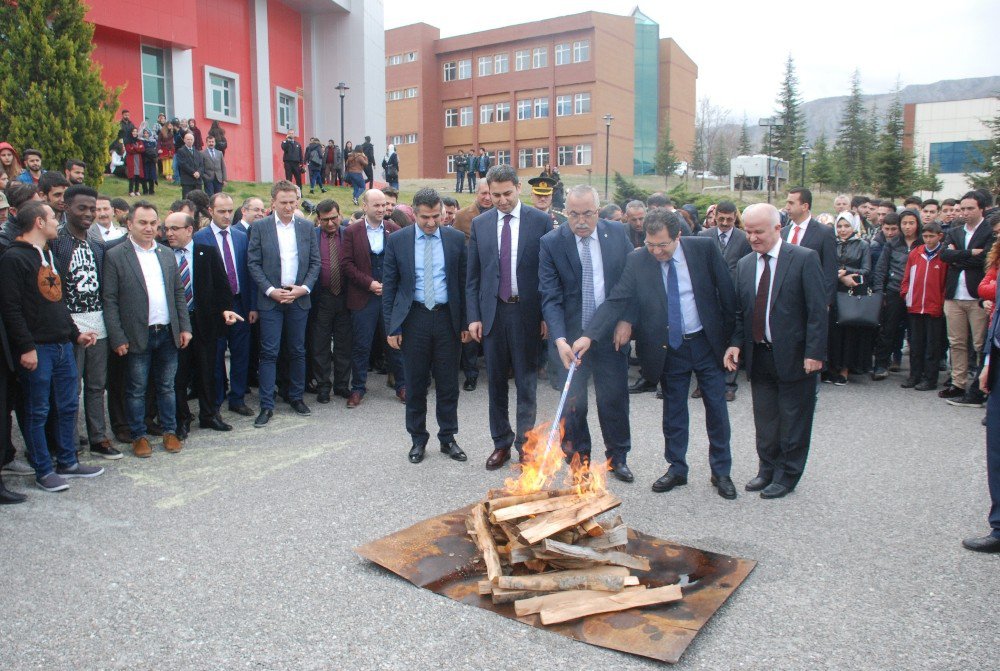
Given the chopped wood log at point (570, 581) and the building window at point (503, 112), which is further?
the building window at point (503, 112)

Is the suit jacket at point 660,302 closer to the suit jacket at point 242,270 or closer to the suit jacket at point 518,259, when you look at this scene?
the suit jacket at point 518,259

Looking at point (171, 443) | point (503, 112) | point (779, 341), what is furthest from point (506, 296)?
point (503, 112)

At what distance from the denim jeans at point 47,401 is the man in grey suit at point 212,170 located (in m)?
14.0

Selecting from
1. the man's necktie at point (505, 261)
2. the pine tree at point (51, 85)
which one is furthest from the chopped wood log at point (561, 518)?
the pine tree at point (51, 85)

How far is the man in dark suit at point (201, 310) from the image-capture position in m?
7.16

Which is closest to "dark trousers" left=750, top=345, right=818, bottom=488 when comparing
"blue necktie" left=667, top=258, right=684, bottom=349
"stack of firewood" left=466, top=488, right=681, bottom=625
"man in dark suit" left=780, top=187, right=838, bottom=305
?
"blue necktie" left=667, top=258, right=684, bottom=349

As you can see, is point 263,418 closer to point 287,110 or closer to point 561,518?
point 561,518

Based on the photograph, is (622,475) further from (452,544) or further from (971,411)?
(971,411)

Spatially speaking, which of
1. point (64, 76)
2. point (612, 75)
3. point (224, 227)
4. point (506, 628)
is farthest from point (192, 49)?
point (612, 75)

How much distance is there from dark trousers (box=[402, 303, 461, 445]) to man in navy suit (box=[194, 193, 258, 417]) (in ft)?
7.32

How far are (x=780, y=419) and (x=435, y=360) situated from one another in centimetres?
284

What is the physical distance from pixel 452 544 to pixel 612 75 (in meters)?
57.6

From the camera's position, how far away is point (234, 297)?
7.88 metres

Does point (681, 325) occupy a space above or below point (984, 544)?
above
